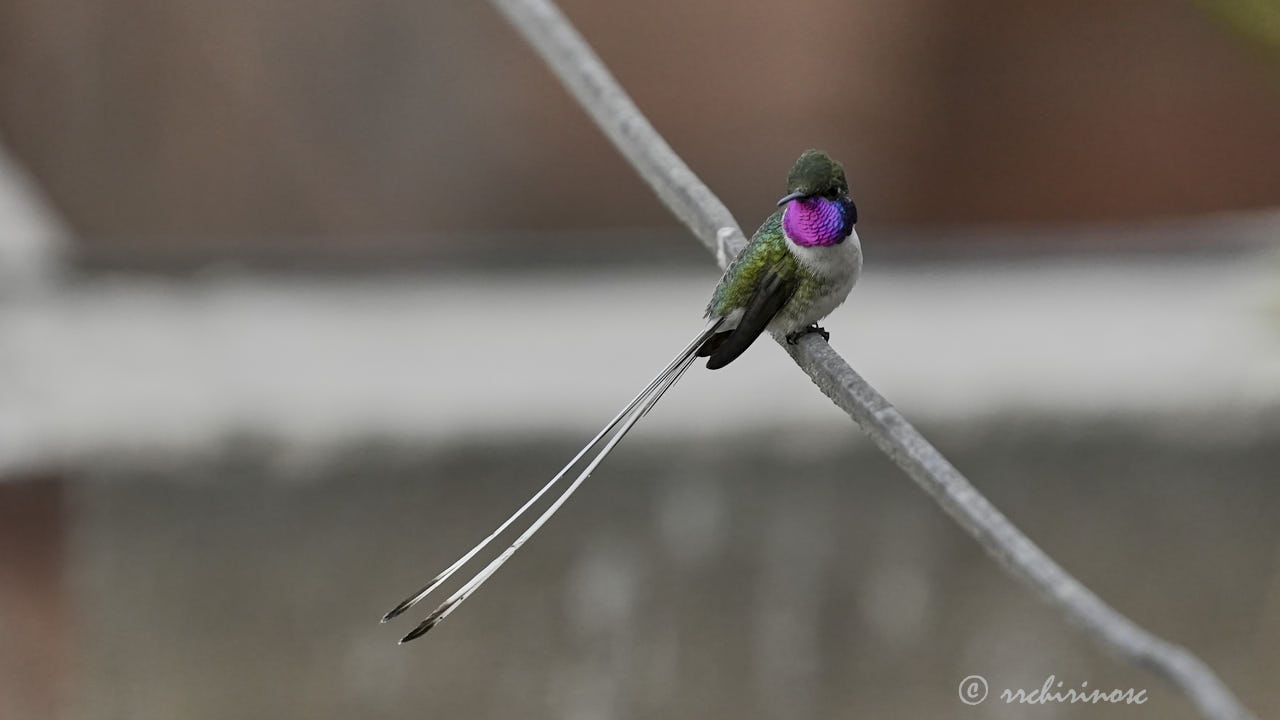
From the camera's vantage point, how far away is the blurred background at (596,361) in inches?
100.0

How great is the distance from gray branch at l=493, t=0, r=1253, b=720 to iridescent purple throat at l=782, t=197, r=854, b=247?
2.7 inches

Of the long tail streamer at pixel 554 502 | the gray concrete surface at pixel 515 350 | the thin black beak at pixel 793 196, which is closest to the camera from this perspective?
the long tail streamer at pixel 554 502

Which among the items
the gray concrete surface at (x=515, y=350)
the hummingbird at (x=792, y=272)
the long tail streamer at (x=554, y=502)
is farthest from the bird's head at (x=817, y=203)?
the gray concrete surface at (x=515, y=350)

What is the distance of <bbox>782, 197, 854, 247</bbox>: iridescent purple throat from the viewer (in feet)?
3.21

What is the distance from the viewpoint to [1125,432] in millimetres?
2719

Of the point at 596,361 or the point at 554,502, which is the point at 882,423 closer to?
the point at 554,502

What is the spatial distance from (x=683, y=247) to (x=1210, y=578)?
1.32 metres

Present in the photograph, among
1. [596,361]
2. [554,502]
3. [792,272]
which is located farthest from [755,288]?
[596,361]

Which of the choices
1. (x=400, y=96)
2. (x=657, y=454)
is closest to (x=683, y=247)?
(x=657, y=454)

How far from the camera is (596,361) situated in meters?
2.55

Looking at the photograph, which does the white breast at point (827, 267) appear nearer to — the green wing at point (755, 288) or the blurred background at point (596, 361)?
the green wing at point (755, 288)

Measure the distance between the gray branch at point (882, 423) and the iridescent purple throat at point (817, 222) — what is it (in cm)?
7

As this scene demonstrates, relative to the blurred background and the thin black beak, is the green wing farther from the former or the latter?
the blurred background

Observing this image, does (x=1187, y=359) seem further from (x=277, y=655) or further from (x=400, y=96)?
(x=277, y=655)
